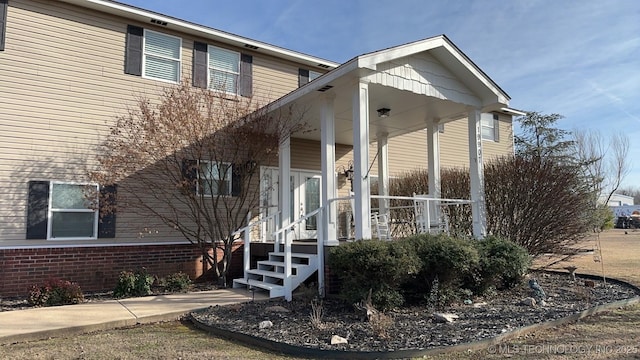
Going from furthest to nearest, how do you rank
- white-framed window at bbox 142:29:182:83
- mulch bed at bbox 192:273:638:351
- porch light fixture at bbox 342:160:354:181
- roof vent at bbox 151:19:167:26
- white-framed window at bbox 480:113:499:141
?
1. white-framed window at bbox 480:113:499:141
2. porch light fixture at bbox 342:160:354:181
3. white-framed window at bbox 142:29:182:83
4. roof vent at bbox 151:19:167:26
5. mulch bed at bbox 192:273:638:351

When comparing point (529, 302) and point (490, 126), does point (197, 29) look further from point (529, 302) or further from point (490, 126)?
point (490, 126)

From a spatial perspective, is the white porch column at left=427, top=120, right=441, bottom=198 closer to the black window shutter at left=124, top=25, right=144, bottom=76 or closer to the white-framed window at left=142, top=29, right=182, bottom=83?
the white-framed window at left=142, top=29, right=182, bottom=83

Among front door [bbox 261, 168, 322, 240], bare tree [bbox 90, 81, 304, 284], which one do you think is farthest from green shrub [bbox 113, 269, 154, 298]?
front door [bbox 261, 168, 322, 240]

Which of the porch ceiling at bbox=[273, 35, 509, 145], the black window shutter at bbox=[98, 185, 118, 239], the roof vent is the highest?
the roof vent

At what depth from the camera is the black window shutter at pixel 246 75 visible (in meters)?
10.8

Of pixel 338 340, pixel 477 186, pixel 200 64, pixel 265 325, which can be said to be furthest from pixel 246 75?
pixel 338 340

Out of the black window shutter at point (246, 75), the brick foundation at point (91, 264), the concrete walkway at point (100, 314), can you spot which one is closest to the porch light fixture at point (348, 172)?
the black window shutter at point (246, 75)

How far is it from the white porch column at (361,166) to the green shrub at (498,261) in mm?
1933

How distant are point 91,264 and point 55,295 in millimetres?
1572

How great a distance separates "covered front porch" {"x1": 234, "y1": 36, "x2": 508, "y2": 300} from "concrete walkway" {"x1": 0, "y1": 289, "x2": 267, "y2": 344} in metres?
1.01

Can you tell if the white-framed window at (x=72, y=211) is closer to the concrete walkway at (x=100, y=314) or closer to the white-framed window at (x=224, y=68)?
the concrete walkway at (x=100, y=314)

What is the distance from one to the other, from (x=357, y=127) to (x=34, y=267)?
21.5 ft

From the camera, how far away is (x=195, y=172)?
9289mm

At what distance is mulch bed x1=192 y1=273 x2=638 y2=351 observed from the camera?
487 centimetres
